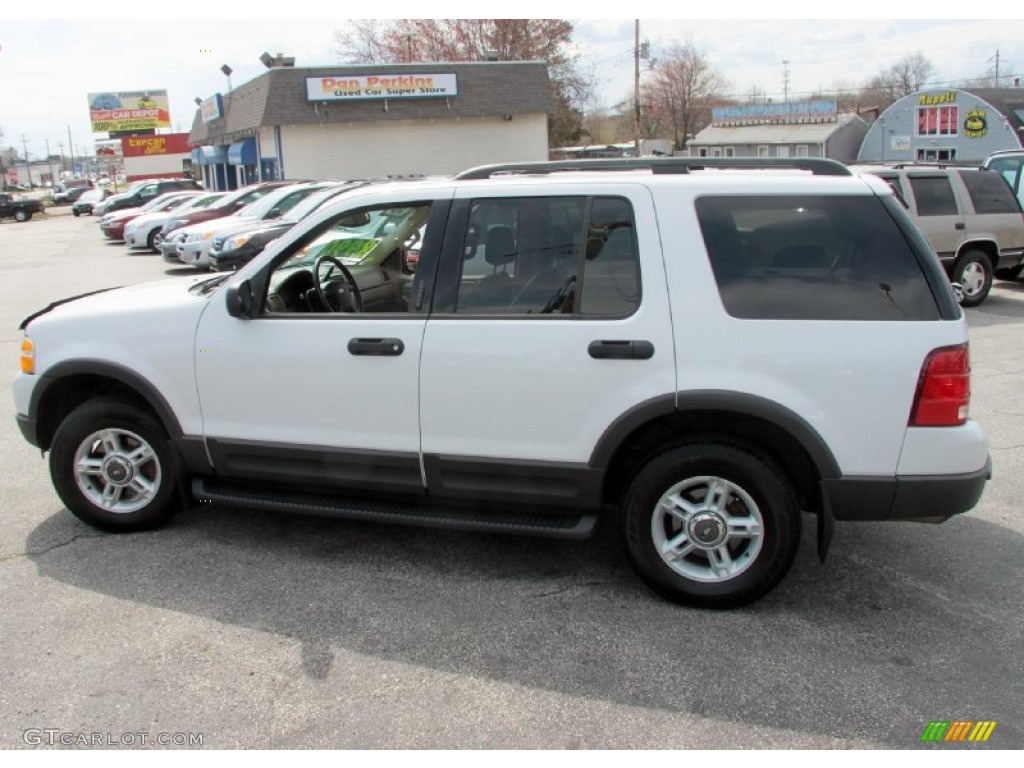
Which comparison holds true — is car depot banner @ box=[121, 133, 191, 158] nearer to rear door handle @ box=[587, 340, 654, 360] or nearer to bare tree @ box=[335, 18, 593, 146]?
bare tree @ box=[335, 18, 593, 146]

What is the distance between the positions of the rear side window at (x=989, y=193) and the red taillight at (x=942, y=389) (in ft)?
31.1

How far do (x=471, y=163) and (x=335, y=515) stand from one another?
30.2 metres

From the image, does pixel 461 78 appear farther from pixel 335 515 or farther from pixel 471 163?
pixel 335 515

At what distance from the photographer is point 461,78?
1241 inches

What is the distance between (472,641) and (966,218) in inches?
415

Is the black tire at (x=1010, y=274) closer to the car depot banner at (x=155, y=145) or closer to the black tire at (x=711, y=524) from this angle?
the black tire at (x=711, y=524)

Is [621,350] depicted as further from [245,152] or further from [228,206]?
[245,152]

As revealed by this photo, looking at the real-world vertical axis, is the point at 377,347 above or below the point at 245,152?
below

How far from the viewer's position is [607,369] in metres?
3.71

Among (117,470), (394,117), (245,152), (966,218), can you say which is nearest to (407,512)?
(117,470)

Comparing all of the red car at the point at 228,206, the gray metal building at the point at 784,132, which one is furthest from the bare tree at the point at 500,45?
the red car at the point at 228,206

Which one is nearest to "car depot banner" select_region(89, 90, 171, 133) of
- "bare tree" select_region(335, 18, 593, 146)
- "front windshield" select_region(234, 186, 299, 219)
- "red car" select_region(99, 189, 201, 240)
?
"bare tree" select_region(335, 18, 593, 146)

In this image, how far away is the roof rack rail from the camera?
3971mm

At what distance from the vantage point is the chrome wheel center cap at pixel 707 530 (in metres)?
3.75
